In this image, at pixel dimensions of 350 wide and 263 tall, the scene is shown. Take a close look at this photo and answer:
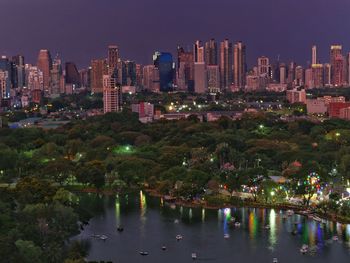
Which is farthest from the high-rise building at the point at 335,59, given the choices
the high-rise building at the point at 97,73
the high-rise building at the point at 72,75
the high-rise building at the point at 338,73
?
the high-rise building at the point at 72,75

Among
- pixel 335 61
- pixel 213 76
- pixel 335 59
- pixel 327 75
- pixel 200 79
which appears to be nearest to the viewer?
pixel 200 79

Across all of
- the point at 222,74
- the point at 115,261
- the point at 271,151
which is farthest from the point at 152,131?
the point at 222,74

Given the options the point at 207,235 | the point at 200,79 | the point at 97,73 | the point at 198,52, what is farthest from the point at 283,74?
the point at 207,235

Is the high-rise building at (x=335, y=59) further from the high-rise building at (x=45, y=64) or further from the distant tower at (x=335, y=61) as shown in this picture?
the high-rise building at (x=45, y=64)

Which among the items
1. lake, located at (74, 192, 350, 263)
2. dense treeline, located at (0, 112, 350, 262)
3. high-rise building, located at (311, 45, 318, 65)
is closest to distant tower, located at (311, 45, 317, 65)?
high-rise building, located at (311, 45, 318, 65)

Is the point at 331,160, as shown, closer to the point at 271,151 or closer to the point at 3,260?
the point at 271,151

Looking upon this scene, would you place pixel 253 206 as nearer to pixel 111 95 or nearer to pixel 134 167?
pixel 134 167
